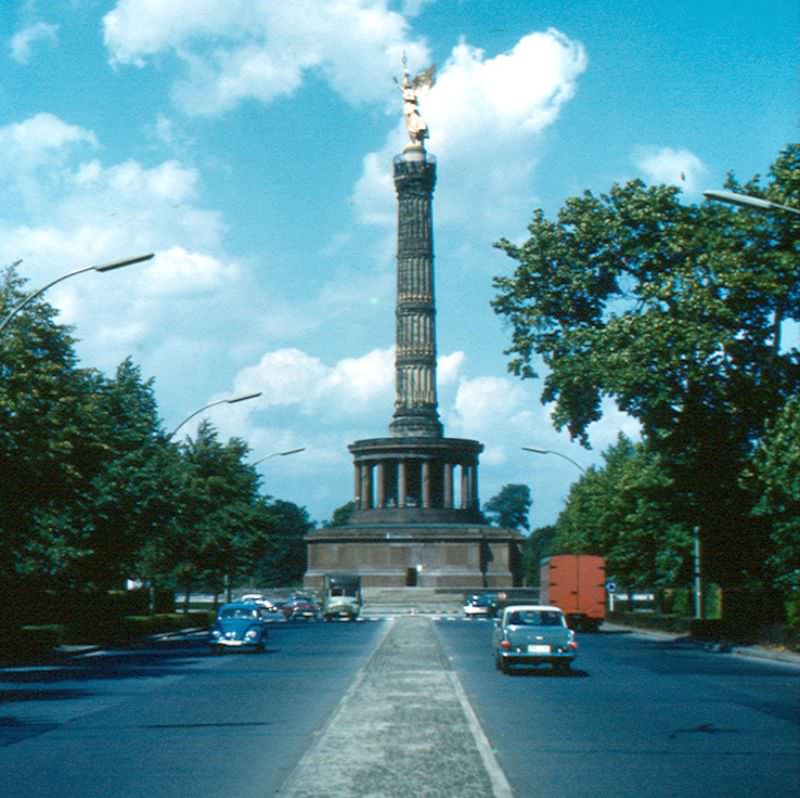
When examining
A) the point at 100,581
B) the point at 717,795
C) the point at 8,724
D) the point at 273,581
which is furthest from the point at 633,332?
the point at 273,581

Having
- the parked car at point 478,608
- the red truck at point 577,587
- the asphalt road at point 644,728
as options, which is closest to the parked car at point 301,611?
the parked car at point 478,608

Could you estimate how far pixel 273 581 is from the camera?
160 metres

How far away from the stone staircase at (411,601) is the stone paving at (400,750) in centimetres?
6722

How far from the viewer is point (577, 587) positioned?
56250 millimetres

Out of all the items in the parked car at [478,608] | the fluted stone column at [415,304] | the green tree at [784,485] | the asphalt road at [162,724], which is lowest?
the asphalt road at [162,724]

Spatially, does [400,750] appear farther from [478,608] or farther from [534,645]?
[478,608]

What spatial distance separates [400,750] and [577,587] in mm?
43520

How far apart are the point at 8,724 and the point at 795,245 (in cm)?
2788

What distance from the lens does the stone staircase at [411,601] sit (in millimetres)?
89875

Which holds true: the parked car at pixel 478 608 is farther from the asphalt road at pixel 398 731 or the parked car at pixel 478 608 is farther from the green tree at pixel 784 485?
the asphalt road at pixel 398 731

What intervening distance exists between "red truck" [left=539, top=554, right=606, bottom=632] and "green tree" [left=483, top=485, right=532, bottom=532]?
136 meters

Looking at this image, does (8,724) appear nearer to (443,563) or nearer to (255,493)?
(255,493)

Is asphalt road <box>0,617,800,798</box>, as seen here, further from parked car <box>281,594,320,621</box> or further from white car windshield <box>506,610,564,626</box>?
parked car <box>281,594,320,621</box>

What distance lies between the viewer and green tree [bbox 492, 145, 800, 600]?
38.7m
